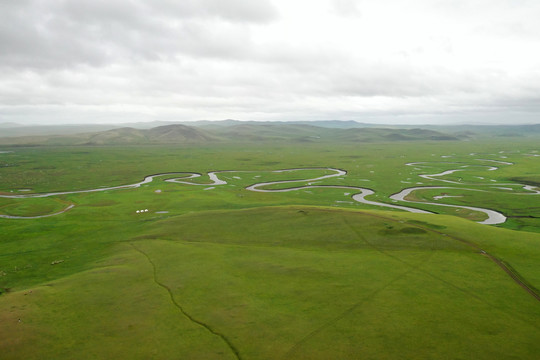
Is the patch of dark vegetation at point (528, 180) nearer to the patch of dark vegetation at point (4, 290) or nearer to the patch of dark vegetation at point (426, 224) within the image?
the patch of dark vegetation at point (426, 224)

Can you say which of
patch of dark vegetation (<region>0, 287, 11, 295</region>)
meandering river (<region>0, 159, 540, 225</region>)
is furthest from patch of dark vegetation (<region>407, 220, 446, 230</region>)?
patch of dark vegetation (<region>0, 287, 11, 295</region>)

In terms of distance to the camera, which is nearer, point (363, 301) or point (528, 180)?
point (363, 301)

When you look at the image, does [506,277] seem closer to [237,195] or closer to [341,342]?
[341,342]

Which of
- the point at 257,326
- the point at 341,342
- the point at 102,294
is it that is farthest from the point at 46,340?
the point at 341,342

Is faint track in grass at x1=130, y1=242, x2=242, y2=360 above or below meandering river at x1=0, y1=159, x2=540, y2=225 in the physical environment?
above

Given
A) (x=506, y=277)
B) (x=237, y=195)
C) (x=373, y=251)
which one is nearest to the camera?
(x=506, y=277)

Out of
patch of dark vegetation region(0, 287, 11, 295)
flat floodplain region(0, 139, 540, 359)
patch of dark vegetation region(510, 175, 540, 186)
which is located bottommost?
patch of dark vegetation region(0, 287, 11, 295)

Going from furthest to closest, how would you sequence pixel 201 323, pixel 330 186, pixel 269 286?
pixel 330 186 < pixel 269 286 < pixel 201 323

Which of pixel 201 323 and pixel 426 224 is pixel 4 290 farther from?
pixel 426 224

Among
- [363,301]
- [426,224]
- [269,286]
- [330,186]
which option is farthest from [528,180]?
[269,286]

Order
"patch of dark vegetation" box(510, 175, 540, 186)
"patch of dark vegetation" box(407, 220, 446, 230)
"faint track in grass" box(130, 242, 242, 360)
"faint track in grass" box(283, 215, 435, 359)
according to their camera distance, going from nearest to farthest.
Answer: "faint track in grass" box(130, 242, 242, 360) → "faint track in grass" box(283, 215, 435, 359) → "patch of dark vegetation" box(407, 220, 446, 230) → "patch of dark vegetation" box(510, 175, 540, 186)

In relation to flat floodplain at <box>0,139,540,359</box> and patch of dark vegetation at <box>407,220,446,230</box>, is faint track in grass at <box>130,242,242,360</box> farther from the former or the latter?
patch of dark vegetation at <box>407,220,446,230</box>
